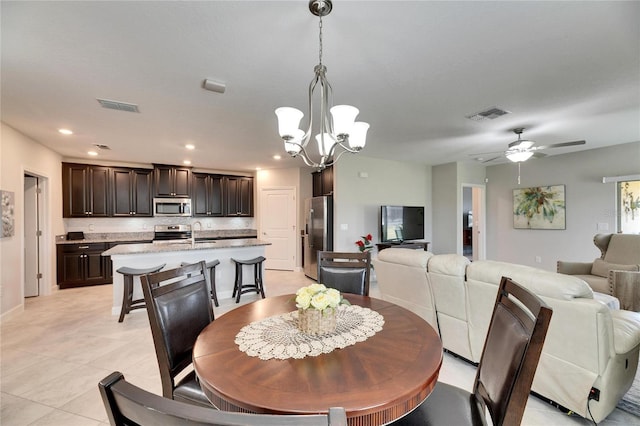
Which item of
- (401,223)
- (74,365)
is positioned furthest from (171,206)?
(401,223)

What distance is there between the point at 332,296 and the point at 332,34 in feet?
5.48

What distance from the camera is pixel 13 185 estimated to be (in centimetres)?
374

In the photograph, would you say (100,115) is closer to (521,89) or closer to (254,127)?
(254,127)

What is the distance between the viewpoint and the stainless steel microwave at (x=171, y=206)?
6090 mm

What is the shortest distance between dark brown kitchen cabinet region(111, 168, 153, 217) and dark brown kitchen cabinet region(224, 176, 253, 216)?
5.32ft

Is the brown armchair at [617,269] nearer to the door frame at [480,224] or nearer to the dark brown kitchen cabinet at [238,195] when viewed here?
the door frame at [480,224]

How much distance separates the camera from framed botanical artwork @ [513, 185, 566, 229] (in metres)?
5.59

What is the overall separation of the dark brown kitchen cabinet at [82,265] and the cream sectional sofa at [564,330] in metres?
5.90

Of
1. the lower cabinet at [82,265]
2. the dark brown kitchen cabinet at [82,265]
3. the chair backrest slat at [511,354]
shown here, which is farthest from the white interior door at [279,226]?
the chair backrest slat at [511,354]

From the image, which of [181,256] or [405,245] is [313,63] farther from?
[405,245]

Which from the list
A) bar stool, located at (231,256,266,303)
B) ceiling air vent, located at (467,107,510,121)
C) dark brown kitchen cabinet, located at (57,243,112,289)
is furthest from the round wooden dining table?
dark brown kitchen cabinet, located at (57,243,112,289)

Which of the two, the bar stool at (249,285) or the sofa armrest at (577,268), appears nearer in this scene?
the sofa armrest at (577,268)

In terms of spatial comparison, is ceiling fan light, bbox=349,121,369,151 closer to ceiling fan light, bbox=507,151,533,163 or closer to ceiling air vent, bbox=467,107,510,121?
ceiling air vent, bbox=467,107,510,121

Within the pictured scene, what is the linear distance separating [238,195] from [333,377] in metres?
6.49
